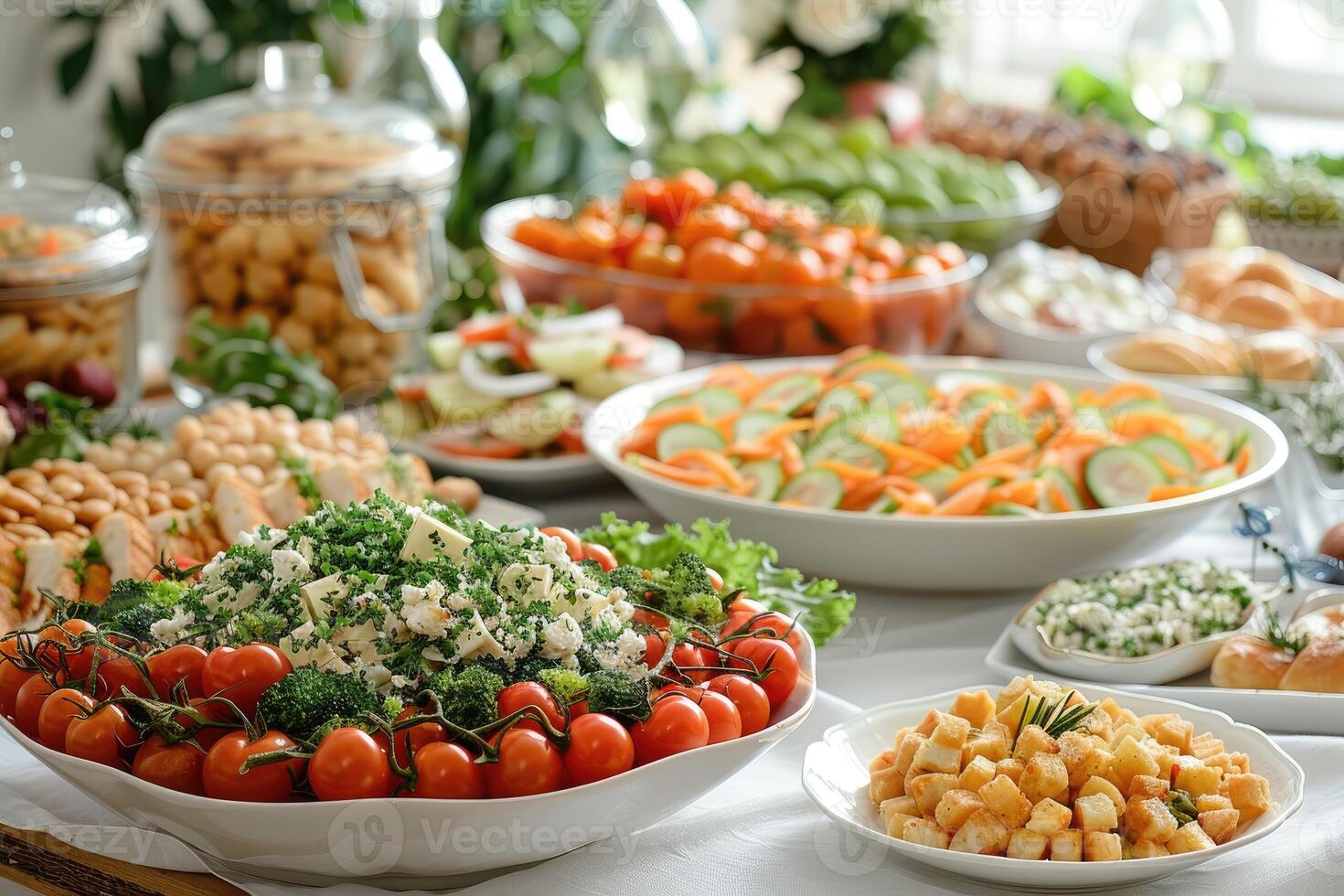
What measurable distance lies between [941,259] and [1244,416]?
690mm

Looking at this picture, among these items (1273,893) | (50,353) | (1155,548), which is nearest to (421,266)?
(50,353)

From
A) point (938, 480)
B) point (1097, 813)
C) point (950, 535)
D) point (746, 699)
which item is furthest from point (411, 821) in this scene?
point (938, 480)

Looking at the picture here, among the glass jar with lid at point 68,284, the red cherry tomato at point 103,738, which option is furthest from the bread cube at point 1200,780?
the glass jar with lid at point 68,284

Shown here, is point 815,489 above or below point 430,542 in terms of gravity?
below

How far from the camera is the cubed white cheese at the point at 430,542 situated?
1.10m

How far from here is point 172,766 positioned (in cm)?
98

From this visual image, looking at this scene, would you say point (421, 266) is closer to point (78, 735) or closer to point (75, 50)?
point (78, 735)

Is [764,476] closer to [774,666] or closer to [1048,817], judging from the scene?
[774,666]

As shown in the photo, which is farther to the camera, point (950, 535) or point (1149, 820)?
point (950, 535)

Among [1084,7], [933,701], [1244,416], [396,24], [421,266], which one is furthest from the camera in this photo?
[1084,7]

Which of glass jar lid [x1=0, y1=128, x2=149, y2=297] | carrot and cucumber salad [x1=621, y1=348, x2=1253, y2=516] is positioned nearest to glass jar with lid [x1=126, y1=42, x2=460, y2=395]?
glass jar lid [x1=0, y1=128, x2=149, y2=297]

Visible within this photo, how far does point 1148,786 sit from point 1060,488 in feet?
1.99

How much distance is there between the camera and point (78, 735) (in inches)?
39.3

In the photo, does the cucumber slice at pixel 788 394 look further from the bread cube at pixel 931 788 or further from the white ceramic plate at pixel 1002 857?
the bread cube at pixel 931 788
